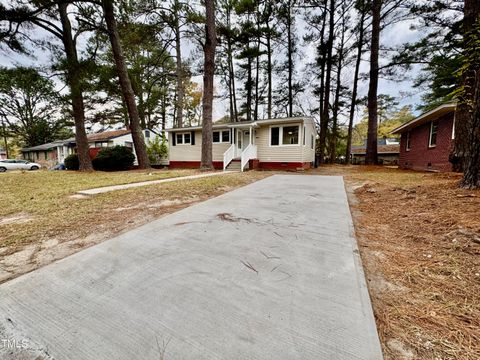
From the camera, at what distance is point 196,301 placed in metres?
1.35

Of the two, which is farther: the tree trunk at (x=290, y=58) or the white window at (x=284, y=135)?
the tree trunk at (x=290, y=58)

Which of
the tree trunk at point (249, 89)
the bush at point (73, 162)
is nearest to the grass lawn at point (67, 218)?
the bush at point (73, 162)

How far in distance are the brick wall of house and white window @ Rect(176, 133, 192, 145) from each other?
43.5 feet

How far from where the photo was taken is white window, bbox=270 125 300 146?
1160 centimetres

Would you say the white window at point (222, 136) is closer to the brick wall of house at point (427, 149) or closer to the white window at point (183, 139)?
the white window at point (183, 139)

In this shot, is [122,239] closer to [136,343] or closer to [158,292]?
[158,292]

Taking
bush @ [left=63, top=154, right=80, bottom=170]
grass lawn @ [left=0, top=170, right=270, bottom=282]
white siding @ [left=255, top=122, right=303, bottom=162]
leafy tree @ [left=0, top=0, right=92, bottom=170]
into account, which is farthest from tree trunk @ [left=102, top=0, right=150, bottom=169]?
Answer: grass lawn @ [left=0, top=170, right=270, bottom=282]

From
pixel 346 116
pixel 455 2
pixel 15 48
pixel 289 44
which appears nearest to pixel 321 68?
pixel 289 44

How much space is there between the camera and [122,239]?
2320 mm

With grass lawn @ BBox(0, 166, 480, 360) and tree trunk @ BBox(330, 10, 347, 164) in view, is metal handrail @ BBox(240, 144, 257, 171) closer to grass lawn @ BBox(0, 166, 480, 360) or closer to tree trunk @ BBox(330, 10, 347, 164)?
grass lawn @ BBox(0, 166, 480, 360)

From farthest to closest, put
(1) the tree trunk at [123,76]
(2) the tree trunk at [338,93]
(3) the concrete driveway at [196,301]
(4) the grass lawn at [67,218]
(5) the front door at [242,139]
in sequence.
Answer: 1. (2) the tree trunk at [338,93]
2. (5) the front door at [242,139]
3. (1) the tree trunk at [123,76]
4. (4) the grass lawn at [67,218]
5. (3) the concrete driveway at [196,301]

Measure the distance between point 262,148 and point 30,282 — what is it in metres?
11.7

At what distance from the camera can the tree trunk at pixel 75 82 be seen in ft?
31.2

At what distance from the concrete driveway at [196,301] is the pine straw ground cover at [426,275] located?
0.13 metres
